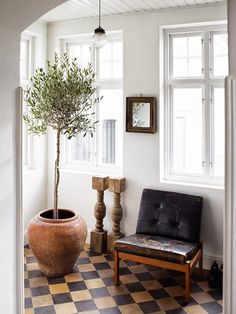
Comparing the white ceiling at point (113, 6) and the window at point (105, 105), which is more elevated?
the white ceiling at point (113, 6)

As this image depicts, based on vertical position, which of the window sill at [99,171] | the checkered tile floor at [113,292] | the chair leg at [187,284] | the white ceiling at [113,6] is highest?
the white ceiling at [113,6]

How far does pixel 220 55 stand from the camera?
4.10 m

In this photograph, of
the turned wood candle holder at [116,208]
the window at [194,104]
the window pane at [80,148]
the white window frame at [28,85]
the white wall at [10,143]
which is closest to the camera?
the white wall at [10,143]

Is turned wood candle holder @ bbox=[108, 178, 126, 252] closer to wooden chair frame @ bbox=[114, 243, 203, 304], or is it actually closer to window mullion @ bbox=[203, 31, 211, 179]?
wooden chair frame @ bbox=[114, 243, 203, 304]

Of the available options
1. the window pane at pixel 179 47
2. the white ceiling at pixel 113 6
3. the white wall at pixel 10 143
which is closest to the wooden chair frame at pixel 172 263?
the white wall at pixel 10 143

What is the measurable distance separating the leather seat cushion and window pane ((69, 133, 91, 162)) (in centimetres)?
160

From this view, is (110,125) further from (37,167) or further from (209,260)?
(209,260)

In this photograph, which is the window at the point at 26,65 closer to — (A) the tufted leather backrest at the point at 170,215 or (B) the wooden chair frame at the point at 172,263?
(A) the tufted leather backrest at the point at 170,215

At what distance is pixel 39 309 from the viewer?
10.6 ft

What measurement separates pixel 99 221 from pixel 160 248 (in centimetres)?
124

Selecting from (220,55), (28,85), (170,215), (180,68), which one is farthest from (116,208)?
(220,55)

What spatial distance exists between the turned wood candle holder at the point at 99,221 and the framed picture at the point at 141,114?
73 centimetres

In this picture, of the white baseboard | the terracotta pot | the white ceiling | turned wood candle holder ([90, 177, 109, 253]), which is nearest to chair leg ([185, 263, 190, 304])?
the white baseboard

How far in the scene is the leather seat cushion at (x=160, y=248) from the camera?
3427 millimetres
